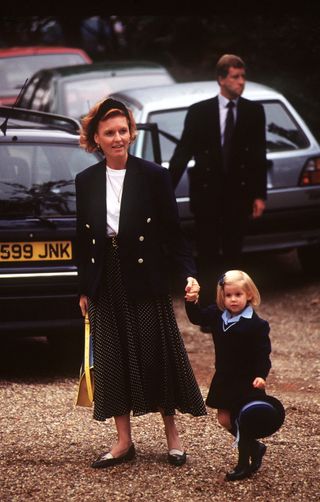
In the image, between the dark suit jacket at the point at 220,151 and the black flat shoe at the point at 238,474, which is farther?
the dark suit jacket at the point at 220,151

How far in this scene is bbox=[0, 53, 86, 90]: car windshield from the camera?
59.6ft

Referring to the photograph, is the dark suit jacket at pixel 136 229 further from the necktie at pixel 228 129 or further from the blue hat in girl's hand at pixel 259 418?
the necktie at pixel 228 129

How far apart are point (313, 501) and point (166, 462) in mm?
808

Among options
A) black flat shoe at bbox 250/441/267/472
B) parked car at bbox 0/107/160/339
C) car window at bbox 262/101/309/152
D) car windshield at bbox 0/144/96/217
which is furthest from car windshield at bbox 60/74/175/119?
black flat shoe at bbox 250/441/267/472

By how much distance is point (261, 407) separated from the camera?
5.10 metres

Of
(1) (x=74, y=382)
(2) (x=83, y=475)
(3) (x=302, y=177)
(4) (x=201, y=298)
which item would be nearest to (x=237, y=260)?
(4) (x=201, y=298)

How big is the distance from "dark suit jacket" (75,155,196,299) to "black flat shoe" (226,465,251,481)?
2.86 ft

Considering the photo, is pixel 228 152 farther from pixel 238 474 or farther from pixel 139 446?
pixel 238 474

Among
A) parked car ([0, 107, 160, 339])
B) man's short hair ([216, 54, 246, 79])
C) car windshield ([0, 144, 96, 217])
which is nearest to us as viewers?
parked car ([0, 107, 160, 339])

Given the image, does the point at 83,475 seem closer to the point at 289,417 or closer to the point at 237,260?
the point at 289,417

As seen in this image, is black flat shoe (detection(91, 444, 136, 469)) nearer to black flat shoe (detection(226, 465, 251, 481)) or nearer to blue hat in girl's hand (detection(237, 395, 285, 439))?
black flat shoe (detection(226, 465, 251, 481))

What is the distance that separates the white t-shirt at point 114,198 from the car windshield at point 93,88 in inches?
303

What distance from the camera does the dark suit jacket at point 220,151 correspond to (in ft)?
28.8

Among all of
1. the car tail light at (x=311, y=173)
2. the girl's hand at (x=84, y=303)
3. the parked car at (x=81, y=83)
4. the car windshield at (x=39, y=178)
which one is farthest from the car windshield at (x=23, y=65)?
the girl's hand at (x=84, y=303)
